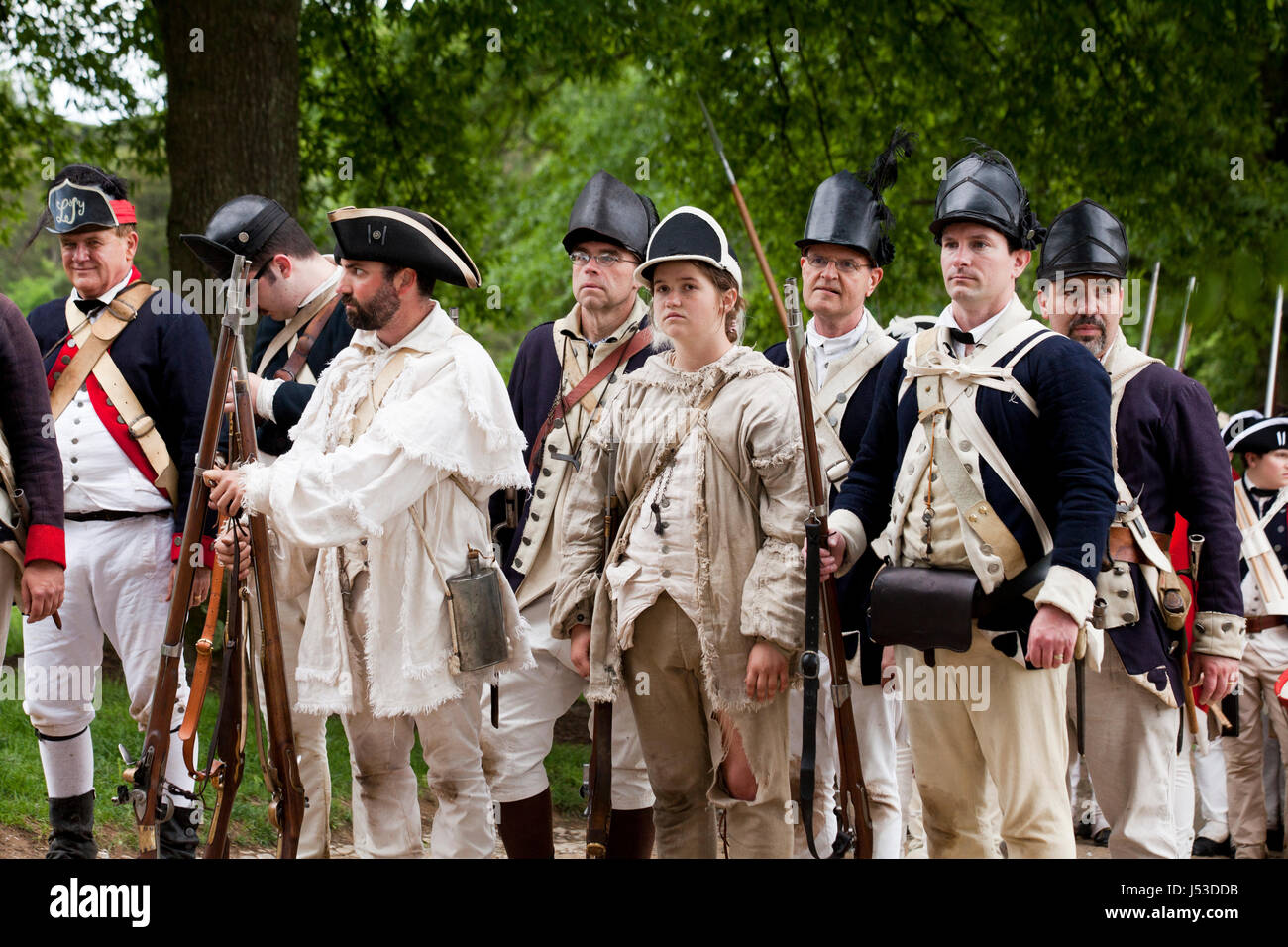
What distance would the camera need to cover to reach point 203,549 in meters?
4.84

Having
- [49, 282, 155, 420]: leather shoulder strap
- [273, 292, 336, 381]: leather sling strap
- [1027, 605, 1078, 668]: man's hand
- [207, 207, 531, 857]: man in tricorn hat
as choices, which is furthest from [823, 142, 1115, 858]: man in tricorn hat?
[49, 282, 155, 420]: leather shoulder strap

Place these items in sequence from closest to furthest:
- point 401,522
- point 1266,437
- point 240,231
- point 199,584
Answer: point 401,522
point 199,584
point 240,231
point 1266,437

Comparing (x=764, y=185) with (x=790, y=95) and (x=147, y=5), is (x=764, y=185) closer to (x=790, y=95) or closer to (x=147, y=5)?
(x=790, y=95)

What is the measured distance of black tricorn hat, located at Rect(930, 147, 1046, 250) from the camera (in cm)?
404

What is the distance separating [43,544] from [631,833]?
7.36 ft

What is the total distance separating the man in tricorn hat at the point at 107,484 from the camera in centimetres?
521

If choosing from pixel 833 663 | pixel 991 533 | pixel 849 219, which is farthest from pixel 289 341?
pixel 991 533

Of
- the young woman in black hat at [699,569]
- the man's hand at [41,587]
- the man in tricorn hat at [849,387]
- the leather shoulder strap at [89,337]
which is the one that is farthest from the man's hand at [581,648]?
the leather shoulder strap at [89,337]

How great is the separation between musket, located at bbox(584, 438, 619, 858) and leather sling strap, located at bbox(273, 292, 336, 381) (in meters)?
1.40

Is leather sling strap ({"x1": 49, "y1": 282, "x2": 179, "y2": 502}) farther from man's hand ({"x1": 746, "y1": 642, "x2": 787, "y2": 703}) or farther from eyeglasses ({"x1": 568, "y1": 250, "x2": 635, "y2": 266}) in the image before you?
man's hand ({"x1": 746, "y1": 642, "x2": 787, "y2": 703})

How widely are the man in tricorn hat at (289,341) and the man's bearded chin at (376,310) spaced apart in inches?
22.9

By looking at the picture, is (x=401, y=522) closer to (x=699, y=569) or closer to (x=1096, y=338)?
(x=699, y=569)

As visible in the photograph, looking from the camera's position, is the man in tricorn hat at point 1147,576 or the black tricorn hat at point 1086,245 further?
the black tricorn hat at point 1086,245

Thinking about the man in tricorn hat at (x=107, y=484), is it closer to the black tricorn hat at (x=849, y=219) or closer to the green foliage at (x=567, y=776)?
the black tricorn hat at (x=849, y=219)
